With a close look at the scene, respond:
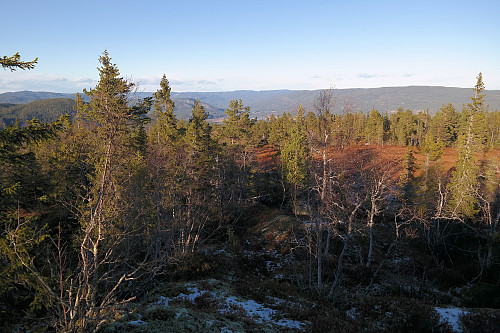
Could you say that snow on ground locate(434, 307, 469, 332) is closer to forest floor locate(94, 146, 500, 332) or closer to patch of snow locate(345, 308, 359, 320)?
forest floor locate(94, 146, 500, 332)

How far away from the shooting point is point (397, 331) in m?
9.38

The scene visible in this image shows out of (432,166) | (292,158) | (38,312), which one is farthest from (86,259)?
(432,166)

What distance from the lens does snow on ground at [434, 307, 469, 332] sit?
9.27 m

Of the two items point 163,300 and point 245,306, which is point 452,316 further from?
point 163,300

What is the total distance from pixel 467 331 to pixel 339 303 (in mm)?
4999

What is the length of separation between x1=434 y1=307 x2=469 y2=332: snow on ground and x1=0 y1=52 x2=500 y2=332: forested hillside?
30 cm

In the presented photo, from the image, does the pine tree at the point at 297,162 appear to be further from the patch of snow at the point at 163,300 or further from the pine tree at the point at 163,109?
the patch of snow at the point at 163,300

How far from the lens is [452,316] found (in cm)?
1011

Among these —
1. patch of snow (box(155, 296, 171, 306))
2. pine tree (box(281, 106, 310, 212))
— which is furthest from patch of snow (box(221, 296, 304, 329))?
pine tree (box(281, 106, 310, 212))

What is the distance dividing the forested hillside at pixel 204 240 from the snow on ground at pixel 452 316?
0.30 metres

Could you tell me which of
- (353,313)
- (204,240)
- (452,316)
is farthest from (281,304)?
(204,240)

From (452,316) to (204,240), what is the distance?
1415 centimetres

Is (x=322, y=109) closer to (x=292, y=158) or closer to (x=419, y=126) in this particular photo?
(x=292, y=158)

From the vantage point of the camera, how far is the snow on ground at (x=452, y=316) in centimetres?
927
